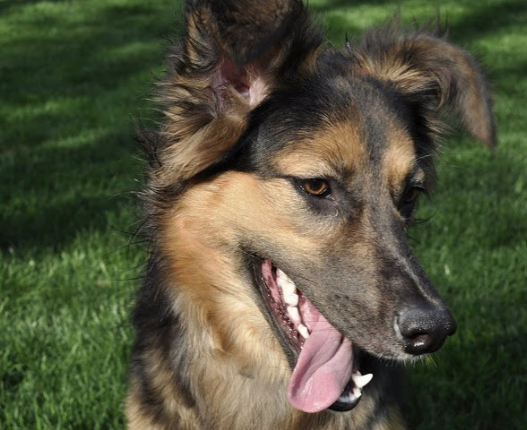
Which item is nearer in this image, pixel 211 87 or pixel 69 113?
pixel 211 87

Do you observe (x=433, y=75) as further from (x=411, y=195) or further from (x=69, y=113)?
(x=69, y=113)

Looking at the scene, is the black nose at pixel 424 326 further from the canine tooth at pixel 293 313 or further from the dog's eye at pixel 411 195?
the dog's eye at pixel 411 195

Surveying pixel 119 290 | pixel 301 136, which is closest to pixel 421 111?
pixel 301 136

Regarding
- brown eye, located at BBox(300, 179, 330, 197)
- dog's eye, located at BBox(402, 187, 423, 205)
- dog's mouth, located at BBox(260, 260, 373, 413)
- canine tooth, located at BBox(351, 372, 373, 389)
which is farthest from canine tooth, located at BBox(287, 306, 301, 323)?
dog's eye, located at BBox(402, 187, 423, 205)

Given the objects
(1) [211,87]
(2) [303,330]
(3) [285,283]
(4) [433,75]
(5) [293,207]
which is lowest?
(2) [303,330]

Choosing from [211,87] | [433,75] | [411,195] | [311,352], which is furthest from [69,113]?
[311,352]

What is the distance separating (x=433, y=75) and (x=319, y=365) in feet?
4.25

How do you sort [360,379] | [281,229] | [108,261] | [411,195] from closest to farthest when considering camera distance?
[281,229], [360,379], [411,195], [108,261]

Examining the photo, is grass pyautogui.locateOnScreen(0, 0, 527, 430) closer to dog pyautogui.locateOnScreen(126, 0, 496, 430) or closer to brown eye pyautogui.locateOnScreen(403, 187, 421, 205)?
dog pyautogui.locateOnScreen(126, 0, 496, 430)

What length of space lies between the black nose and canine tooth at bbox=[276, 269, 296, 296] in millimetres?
482

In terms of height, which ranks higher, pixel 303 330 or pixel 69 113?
pixel 303 330

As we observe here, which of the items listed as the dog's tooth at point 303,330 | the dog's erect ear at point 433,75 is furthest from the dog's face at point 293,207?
the dog's erect ear at point 433,75

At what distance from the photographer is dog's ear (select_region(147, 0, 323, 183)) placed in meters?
2.68

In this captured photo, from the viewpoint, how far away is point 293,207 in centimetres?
279
